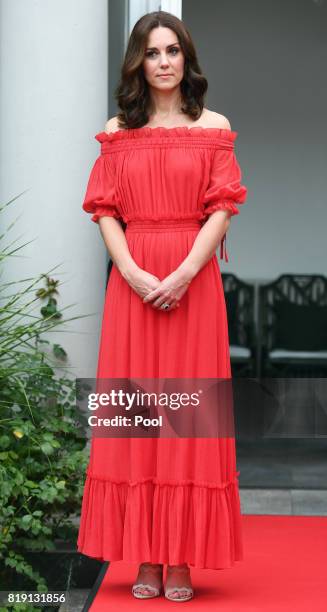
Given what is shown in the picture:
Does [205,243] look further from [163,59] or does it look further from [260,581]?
[260,581]

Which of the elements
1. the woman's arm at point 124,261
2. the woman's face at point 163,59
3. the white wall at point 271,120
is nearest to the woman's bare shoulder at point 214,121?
the woman's face at point 163,59

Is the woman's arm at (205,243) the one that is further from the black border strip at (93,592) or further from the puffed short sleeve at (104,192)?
the black border strip at (93,592)

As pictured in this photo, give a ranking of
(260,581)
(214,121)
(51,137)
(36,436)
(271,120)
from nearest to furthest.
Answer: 1. (214,121)
2. (260,581)
3. (36,436)
4. (51,137)
5. (271,120)

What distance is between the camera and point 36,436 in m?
3.68

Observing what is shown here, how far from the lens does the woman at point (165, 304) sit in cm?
296

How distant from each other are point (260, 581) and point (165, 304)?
94 cm

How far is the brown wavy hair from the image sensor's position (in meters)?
2.97

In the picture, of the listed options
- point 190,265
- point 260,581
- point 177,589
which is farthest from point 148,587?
point 190,265

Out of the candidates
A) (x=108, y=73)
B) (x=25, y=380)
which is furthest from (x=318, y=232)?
(x=25, y=380)

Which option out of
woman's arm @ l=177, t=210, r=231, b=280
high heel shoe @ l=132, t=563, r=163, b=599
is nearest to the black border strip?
high heel shoe @ l=132, t=563, r=163, b=599

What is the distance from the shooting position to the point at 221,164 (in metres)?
3.02

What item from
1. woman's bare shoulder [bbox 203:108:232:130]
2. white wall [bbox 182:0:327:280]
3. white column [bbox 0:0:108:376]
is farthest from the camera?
white wall [bbox 182:0:327:280]

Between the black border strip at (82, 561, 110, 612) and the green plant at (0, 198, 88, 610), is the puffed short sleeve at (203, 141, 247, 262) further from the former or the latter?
the black border strip at (82, 561, 110, 612)

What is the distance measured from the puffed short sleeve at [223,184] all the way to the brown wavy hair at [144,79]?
132 mm
